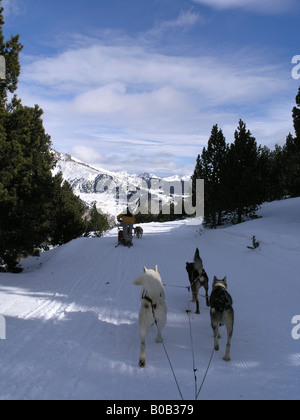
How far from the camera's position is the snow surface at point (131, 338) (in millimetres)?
3457

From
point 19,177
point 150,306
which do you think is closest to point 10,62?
point 19,177

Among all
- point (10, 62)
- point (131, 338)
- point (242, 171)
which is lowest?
point (131, 338)

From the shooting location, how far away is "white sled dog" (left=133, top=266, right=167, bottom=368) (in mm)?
4141

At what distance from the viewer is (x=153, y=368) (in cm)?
393

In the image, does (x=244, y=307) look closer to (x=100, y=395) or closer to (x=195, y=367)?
(x=195, y=367)

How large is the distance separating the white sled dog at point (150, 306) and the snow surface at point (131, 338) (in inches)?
16.1

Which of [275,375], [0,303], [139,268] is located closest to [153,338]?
[275,375]

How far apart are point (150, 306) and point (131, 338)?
1.16m

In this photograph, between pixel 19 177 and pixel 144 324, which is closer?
pixel 144 324

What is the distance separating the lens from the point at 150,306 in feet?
14.0

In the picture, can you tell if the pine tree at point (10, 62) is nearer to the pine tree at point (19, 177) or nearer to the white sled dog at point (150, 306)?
the pine tree at point (19, 177)

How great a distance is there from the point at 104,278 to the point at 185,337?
527 cm

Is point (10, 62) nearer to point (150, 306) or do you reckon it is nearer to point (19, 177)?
point (19, 177)

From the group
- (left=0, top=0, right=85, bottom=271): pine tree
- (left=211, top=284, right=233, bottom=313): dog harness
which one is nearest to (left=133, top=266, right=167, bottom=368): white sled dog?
(left=211, top=284, right=233, bottom=313): dog harness
